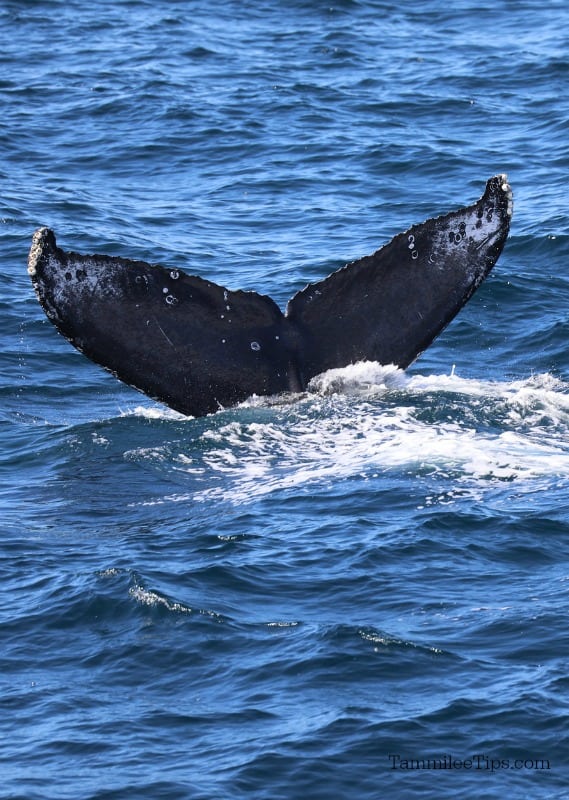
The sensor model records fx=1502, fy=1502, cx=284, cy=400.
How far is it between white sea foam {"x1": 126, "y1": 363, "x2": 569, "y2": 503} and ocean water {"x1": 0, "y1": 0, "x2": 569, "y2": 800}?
0.03 m

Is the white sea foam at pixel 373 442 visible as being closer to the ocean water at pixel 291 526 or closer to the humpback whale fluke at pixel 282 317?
the ocean water at pixel 291 526

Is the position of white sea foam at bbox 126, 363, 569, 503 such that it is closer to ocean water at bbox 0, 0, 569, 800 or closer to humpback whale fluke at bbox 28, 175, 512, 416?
ocean water at bbox 0, 0, 569, 800

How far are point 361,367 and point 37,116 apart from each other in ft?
47.4

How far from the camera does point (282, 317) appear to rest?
11.3 meters

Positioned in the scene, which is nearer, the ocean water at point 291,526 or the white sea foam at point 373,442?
the ocean water at point 291,526

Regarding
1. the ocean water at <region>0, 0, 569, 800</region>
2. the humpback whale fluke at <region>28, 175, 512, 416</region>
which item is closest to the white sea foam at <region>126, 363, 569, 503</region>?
the ocean water at <region>0, 0, 569, 800</region>

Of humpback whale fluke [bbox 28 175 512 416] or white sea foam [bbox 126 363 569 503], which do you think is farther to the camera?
white sea foam [bbox 126 363 569 503]

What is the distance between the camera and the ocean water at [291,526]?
7668mm

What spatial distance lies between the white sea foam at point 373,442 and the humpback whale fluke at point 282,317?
294 mm

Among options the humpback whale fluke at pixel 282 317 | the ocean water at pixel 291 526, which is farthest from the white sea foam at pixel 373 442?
the humpback whale fluke at pixel 282 317

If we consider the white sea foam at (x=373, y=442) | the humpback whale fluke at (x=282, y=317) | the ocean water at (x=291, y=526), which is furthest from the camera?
the white sea foam at (x=373, y=442)

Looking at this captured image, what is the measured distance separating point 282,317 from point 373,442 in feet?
3.92

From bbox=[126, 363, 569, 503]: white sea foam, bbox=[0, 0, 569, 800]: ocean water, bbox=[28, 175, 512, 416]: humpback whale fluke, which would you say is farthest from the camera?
bbox=[126, 363, 569, 503]: white sea foam

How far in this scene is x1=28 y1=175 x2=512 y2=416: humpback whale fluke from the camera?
10.8m
